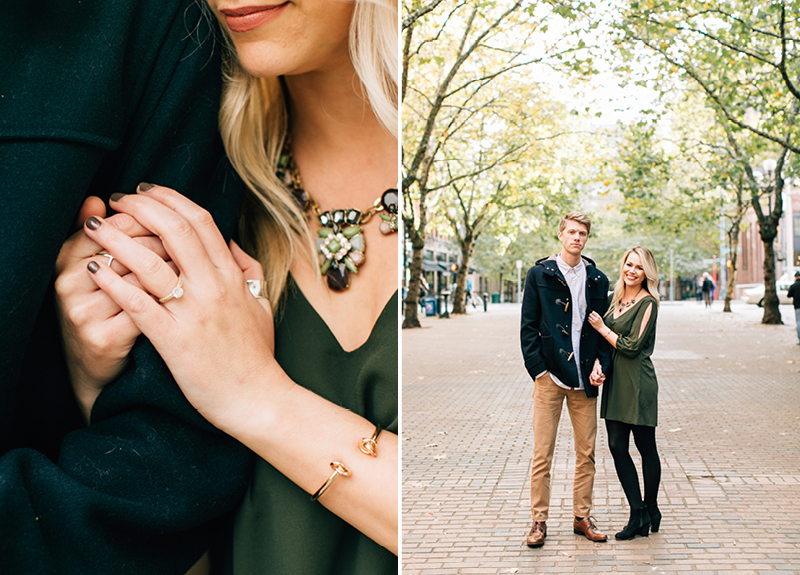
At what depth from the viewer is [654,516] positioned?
4.23m

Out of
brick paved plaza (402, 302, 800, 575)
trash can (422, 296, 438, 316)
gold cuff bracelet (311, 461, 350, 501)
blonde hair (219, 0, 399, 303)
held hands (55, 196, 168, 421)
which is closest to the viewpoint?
held hands (55, 196, 168, 421)

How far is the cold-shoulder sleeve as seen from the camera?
389cm

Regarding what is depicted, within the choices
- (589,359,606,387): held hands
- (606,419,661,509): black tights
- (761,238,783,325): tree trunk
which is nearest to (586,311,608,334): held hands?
(589,359,606,387): held hands

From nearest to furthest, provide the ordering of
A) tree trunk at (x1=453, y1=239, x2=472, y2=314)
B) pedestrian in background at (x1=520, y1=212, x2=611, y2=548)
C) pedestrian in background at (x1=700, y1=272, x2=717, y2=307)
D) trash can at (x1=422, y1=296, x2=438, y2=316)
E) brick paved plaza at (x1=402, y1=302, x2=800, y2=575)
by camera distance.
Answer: pedestrian in background at (x1=520, y1=212, x2=611, y2=548) → brick paved plaza at (x1=402, y1=302, x2=800, y2=575) → pedestrian in background at (x1=700, y1=272, x2=717, y2=307) → tree trunk at (x1=453, y1=239, x2=472, y2=314) → trash can at (x1=422, y1=296, x2=438, y2=316)

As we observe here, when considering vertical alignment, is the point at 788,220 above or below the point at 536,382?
above

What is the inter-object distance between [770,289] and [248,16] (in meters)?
12.3

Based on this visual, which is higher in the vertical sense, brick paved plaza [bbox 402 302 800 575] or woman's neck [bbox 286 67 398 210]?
woman's neck [bbox 286 67 398 210]

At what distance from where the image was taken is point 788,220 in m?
8.20

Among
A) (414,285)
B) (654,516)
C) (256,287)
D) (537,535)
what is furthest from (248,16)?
(414,285)

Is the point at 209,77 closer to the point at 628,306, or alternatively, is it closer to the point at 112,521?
the point at 112,521

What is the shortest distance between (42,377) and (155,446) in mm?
212

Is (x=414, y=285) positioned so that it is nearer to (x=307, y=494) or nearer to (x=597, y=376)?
(x=597, y=376)

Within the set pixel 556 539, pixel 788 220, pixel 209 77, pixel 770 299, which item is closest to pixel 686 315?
pixel 770 299

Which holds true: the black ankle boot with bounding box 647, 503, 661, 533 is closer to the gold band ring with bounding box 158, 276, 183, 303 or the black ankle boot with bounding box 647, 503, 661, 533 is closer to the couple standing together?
the couple standing together
